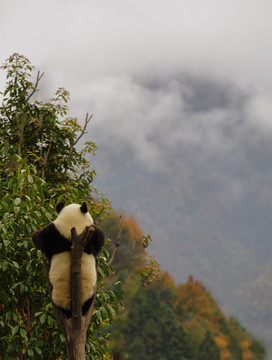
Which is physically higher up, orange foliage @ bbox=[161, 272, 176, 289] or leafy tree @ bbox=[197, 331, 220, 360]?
orange foliage @ bbox=[161, 272, 176, 289]

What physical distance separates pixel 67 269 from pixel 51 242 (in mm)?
244

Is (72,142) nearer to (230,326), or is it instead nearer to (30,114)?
(30,114)

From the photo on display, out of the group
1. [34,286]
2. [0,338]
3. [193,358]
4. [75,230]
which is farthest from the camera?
[193,358]

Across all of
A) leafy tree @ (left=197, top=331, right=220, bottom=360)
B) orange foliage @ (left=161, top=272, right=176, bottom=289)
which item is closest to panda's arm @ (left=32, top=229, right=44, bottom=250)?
leafy tree @ (left=197, top=331, right=220, bottom=360)

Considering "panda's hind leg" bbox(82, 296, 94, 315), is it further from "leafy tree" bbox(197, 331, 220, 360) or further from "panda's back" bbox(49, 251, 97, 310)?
"leafy tree" bbox(197, 331, 220, 360)

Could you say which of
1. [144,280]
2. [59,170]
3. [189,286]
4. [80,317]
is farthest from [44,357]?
[189,286]

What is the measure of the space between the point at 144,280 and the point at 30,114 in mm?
3936

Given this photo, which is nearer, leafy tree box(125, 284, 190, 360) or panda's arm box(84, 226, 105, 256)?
panda's arm box(84, 226, 105, 256)

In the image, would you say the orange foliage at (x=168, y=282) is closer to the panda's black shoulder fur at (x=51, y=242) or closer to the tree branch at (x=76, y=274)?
the panda's black shoulder fur at (x=51, y=242)

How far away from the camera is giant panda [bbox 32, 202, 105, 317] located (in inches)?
126

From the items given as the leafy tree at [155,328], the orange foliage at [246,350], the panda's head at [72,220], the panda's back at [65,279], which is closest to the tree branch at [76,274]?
the panda's back at [65,279]

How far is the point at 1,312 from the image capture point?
5395mm

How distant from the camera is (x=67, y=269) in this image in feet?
10.5

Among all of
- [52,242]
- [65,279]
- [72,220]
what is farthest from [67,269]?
[72,220]
